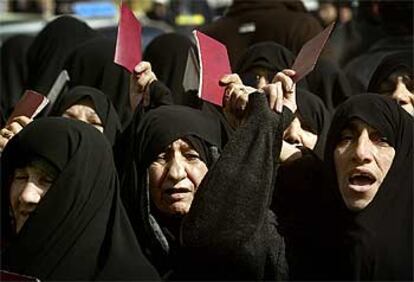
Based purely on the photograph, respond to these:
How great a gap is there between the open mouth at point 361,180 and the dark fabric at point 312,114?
0.80 meters

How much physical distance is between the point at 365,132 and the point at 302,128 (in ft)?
2.75

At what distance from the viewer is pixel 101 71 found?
4.68 metres

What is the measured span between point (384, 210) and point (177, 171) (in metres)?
0.66

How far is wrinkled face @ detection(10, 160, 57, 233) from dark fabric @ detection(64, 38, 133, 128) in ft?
5.16

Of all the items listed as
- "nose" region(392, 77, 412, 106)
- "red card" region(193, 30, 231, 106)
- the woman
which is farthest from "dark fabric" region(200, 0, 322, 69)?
"red card" region(193, 30, 231, 106)

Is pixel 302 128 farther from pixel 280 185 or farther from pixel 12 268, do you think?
pixel 12 268

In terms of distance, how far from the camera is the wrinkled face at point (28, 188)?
2.87 meters

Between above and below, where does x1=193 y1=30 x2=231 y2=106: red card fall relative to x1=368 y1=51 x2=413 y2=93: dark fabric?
above

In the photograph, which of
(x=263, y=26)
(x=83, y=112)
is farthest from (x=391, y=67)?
(x=263, y=26)

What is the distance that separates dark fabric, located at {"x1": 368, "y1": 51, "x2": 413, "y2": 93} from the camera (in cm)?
374

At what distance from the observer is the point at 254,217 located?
277 centimetres

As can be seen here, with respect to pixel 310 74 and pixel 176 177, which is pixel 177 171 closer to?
pixel 176 177

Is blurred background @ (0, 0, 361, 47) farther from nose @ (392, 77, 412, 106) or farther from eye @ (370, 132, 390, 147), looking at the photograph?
eye @ (370, 132, 390, 147)

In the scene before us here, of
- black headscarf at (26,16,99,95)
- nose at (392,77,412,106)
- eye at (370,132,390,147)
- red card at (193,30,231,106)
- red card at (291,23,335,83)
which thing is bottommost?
black headscarf at (26,16,99,95)
